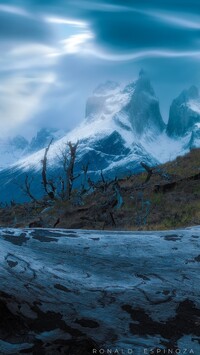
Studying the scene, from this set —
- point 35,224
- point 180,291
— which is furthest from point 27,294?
point 35,224

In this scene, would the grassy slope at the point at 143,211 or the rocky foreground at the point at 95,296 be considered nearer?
the rocky foreground at the point at 95,296

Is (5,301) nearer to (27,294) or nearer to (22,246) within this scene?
(27,294)

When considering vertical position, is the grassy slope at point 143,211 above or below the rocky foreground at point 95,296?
below

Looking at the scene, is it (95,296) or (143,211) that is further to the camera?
(143,211)

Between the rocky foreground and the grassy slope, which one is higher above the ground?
the rocky foreground

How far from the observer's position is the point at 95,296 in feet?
15.6

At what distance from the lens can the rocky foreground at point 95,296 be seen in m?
4.52

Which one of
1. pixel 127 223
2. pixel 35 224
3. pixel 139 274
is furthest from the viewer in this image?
pixel 127 223

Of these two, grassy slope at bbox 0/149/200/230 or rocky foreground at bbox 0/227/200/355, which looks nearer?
rocky foreground at bbox 0/227/200/355

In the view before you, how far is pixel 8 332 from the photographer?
4531 mm

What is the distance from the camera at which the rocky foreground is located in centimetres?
452

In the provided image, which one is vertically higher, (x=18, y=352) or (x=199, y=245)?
(x=199, y=245)

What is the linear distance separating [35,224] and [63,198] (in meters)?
10.4

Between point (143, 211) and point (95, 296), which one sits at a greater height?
point (95, 296)
